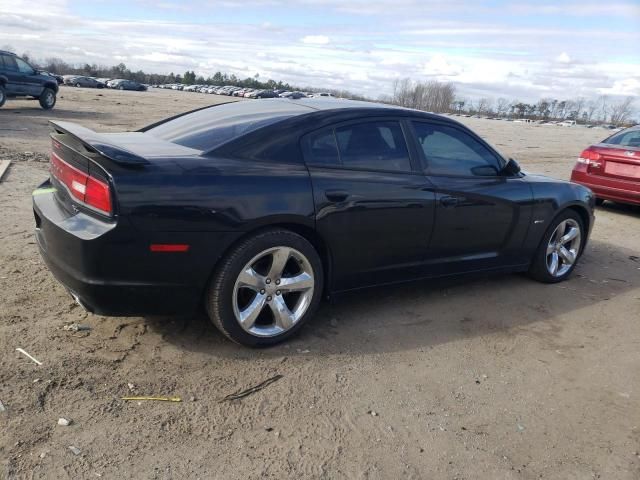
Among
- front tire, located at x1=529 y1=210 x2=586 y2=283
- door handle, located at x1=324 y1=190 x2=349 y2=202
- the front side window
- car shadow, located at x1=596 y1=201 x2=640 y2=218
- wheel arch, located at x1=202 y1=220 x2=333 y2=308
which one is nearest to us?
wheel arch, located at x1=202 y1=220 x2=333 y2=308

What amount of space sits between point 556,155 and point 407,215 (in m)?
17.4

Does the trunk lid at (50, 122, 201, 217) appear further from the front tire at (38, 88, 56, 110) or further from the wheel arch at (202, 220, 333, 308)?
the front tire at (38, 88, 56, 110)

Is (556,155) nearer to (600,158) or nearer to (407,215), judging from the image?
(600,158)

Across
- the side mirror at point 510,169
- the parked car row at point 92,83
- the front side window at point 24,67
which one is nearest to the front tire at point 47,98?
the front side window at point 24,67

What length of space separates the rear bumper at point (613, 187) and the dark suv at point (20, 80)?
17.5 meters

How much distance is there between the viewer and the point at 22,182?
24.8 feet

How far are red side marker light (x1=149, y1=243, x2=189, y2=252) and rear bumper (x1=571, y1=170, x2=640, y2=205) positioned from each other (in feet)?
24.4

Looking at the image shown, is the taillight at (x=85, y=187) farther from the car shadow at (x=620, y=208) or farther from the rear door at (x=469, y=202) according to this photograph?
the car shadow at (x=620, y=208)

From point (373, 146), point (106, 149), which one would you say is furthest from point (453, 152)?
point (106, 149)

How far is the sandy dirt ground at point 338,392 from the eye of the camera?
260cm

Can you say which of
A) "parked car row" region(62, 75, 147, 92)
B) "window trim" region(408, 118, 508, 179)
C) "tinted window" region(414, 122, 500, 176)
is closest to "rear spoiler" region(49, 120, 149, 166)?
"window trim" region(408, 118, 508, 179)

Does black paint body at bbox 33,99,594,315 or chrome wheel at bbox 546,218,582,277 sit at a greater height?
black paint body at bbox 33,99,594,315

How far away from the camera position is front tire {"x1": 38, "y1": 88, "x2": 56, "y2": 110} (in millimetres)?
19938

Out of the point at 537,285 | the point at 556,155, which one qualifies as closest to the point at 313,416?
the point at 537,285
